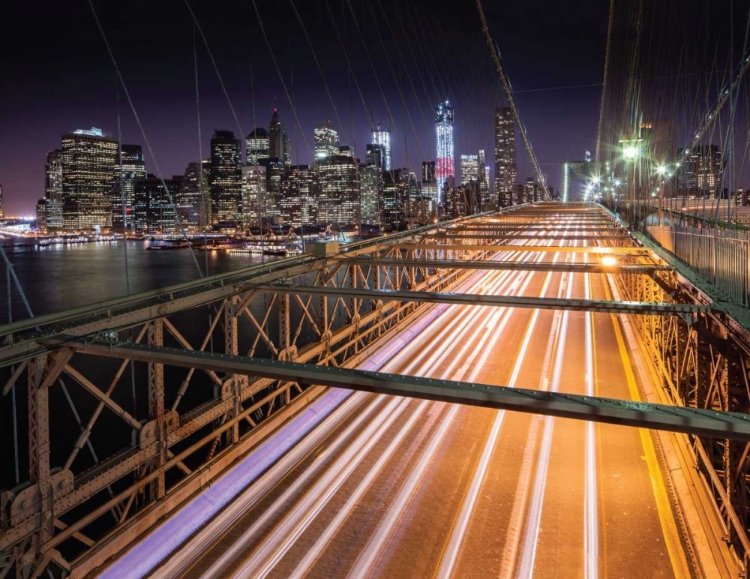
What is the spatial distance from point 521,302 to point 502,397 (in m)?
3.43

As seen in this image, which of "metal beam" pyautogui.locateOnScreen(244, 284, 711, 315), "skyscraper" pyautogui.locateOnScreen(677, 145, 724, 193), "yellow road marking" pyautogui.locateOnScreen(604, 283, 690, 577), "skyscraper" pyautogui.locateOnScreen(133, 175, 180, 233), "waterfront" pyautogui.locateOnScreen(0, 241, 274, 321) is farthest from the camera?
"skyscraper" pyautogui.locateOnScreen(133, 175, 180, 233)

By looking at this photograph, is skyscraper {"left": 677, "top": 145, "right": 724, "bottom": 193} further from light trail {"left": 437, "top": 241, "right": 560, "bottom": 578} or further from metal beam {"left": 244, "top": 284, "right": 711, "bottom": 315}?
light trail {"left": 437, "top": 241, "right": 560, "bottom": 578}

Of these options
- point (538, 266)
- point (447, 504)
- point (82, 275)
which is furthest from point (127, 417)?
point (82, 275)

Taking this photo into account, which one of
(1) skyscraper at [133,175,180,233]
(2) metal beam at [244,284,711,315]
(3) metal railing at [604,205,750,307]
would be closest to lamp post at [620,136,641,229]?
(3) metal railing at [604,205,750,307]

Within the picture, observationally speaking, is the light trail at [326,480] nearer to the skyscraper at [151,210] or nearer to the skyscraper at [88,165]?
the skyscraper at [88,165]

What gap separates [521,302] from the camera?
22.3ft

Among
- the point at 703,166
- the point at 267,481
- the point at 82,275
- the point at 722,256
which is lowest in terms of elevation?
the point at 82,275

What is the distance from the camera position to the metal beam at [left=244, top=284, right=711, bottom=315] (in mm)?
6105

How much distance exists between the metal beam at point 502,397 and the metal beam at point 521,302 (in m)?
3.01

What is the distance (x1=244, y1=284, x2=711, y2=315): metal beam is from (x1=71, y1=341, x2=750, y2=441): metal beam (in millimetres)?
3007

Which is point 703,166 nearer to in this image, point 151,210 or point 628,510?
point 628,510

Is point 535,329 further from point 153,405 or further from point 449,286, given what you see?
point 153,405

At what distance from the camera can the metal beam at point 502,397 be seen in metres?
3.17

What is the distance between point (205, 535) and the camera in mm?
5703
